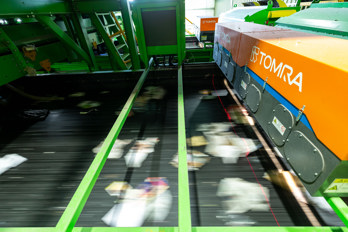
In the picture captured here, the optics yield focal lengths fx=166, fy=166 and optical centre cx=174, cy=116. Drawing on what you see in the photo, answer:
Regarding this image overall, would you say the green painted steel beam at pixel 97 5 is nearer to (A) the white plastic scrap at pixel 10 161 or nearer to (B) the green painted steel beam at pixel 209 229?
(A) the white plastic scrap at pixel 10 161

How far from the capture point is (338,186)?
0.84 m

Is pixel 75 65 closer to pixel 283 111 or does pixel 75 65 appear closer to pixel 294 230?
pixel 283 111

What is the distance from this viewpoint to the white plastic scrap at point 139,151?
1631 millimetres

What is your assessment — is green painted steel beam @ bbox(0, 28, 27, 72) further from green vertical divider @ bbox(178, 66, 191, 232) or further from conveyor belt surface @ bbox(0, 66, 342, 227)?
green vertical divider @ bbox(178, 66, 191, 232)

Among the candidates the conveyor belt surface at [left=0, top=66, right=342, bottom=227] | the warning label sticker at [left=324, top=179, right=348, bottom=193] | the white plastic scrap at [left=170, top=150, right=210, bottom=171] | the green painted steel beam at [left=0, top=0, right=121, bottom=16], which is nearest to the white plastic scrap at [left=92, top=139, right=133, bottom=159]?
the conveyor belt surface at [left=0, top=66, right=342, bottom=227]

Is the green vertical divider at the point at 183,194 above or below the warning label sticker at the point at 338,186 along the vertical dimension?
below

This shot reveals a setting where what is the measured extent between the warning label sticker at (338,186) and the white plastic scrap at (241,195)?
482 mm

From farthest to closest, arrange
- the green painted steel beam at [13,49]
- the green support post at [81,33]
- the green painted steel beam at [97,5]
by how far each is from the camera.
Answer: the green support post at [81,33]
the green painted steel beam at [97,5]
the green painted steel beam at [13,49]

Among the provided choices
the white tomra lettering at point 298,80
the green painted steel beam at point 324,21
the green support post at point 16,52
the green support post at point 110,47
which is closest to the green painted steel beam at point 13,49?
the green support post at point 16,52

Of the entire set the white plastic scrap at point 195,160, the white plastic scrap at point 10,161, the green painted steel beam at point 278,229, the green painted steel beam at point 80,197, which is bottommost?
the white plastic scrap at point 10,161

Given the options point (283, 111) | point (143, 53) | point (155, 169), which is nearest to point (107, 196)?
point (155, 169)

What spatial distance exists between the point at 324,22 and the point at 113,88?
10.1ft

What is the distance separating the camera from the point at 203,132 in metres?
1.96

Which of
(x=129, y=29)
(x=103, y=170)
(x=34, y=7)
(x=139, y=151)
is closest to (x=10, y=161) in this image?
(x=103, y=170)
